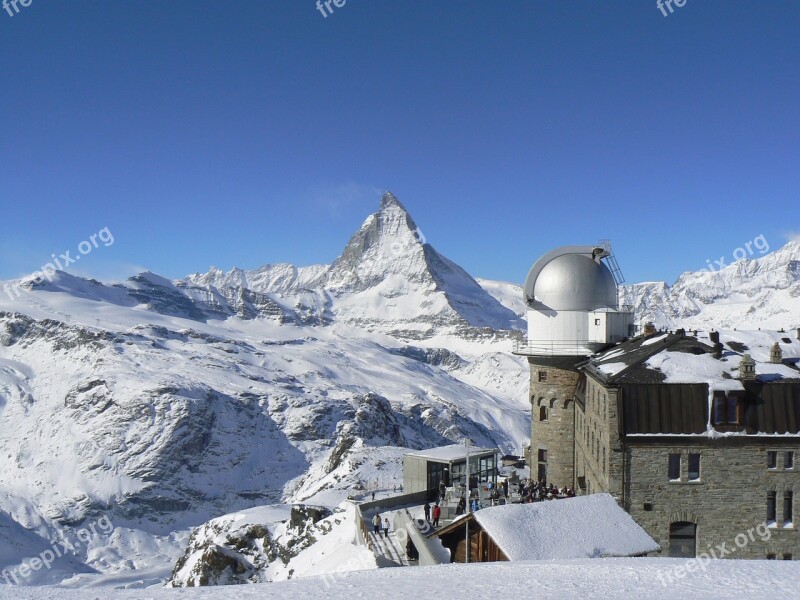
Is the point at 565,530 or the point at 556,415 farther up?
the point at 556,415

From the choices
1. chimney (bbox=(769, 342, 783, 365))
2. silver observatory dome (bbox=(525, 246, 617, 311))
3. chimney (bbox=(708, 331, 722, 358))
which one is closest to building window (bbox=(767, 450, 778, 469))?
chimney (bbox=(769, 342, 783, 365))

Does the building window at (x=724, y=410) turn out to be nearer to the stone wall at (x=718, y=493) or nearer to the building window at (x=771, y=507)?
the stone wall at (x=718, y=493)

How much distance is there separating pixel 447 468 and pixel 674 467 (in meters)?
13.3

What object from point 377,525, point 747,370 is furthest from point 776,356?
point 377,525

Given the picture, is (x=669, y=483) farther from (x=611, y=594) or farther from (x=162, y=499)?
(x=162, y=499)

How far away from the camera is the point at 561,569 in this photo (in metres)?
16.2

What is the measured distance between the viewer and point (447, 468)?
1435 inches

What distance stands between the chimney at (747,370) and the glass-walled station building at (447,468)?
15.0 m

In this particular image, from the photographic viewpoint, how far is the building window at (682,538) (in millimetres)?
26672

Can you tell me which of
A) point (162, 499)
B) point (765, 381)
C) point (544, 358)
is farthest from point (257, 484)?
point (765, 381)

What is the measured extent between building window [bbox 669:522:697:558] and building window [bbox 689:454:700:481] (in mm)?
1998

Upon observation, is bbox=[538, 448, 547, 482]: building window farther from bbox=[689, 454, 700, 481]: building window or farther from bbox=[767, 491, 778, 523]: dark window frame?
bbox=[767, 491, 778, 523]: dark window frame

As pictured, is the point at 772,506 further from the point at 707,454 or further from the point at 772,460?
the point at 707,454

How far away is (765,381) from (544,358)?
45.2 feet
